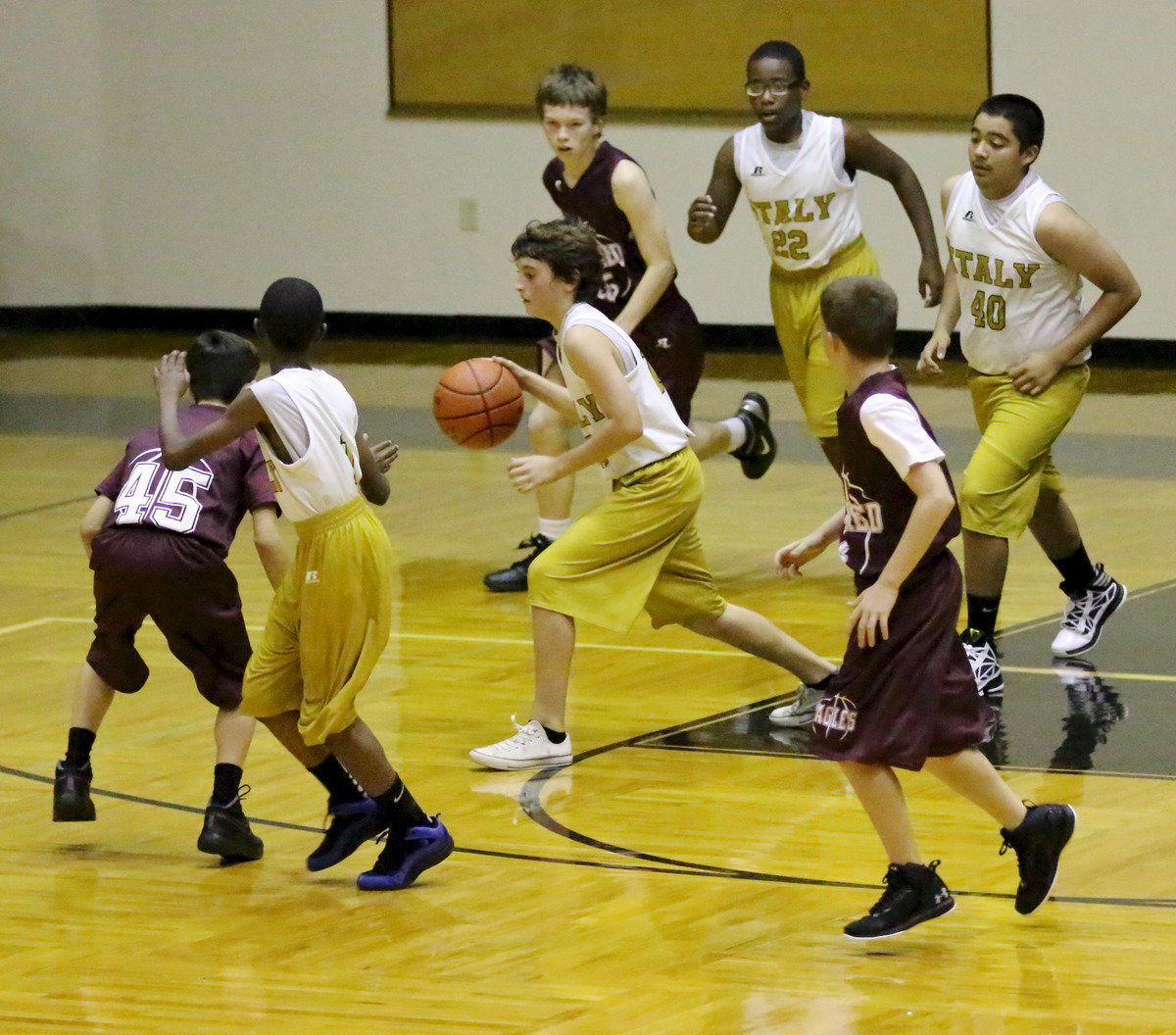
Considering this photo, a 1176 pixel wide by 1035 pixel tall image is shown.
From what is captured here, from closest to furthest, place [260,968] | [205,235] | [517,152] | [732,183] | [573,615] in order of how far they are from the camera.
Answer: [260,968] → [573,615] → [732,183] → [517,152] → [205,235]

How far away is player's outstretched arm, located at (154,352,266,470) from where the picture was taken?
452 cm

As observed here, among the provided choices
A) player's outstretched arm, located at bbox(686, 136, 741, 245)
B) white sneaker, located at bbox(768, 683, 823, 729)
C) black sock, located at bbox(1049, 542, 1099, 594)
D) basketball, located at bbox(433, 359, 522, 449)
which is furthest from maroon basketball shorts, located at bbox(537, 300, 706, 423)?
white sneaker, located at bbox(768, 683, 823, 729)

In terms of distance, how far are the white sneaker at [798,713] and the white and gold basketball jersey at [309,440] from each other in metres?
1.79

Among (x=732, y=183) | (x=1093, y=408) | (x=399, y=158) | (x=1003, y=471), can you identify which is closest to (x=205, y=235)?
(x=399, y=158)

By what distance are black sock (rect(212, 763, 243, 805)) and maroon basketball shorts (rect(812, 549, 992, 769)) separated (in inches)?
52.7

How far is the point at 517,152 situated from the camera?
1497 centimetres

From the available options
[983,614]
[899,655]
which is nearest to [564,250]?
[899,655]

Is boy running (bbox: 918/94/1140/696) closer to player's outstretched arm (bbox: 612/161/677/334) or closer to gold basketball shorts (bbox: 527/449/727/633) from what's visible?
gold basketball shorts (bbox: 527/449/727/633)

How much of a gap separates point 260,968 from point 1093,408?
8753mm

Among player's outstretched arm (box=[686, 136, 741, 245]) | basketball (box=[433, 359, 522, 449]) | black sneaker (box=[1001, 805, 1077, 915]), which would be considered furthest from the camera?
player's outstretched arm (box=[686, 136, 741, 245])

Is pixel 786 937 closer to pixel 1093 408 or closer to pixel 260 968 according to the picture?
pixel 260 968

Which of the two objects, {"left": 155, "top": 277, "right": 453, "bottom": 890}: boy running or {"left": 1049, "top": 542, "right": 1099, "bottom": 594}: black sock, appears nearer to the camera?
{"left": 155, "top": 277, "right": 453, "bottom": 890}: boy running

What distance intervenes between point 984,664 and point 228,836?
7.76 ft

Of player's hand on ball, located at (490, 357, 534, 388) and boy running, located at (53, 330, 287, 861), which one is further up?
player's hand on ball, located at (490, 357, 534, 388)
